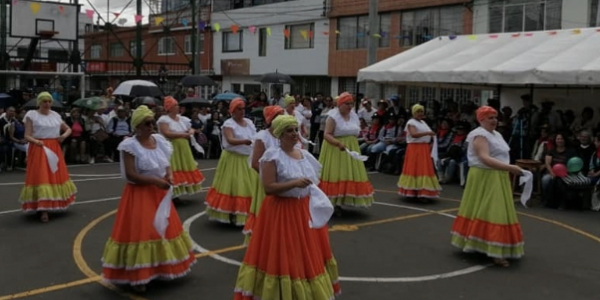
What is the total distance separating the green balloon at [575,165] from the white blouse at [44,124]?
29.2 feet

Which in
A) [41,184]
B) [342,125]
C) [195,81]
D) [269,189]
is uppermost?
[195,81]

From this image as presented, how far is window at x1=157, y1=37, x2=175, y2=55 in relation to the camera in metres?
43.8

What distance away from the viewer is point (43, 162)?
9.18 metres

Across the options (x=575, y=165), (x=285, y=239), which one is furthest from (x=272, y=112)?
(x=575, y=165)

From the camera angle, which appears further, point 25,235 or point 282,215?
point 25,235

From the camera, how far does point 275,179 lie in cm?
505

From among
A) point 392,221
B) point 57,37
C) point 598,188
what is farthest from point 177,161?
point 57,37

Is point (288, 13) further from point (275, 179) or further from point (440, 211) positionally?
point (275, 179)

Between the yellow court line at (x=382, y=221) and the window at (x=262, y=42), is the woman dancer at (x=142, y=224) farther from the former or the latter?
the window at (x=262, y=42)

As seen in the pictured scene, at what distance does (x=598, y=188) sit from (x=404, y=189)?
3.49 m

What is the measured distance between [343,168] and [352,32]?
75.5 ft

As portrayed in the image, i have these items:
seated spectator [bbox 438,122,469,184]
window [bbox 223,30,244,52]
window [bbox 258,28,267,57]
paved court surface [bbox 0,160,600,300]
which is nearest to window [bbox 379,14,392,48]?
window [bbox 258,28,267,57]

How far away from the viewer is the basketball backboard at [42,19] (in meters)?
24.4

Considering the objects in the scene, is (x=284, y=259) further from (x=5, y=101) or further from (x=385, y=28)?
(x=385, y=28)
